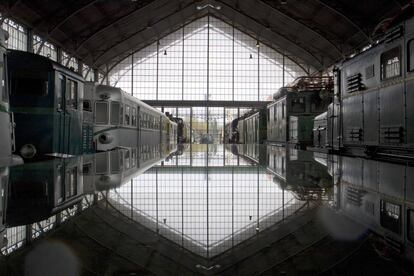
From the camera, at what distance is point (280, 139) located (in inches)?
965

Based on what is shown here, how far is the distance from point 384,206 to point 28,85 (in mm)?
9439

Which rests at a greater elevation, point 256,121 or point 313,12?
point 313,12

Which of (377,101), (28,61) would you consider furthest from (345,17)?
(28,61)

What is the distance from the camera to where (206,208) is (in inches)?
134

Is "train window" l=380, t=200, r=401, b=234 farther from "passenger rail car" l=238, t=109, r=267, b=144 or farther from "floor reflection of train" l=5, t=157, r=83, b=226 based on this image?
"passenger rail car" l=238, t=109, r=267, b=144

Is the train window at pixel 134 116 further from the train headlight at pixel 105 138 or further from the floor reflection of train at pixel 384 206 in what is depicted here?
the floor reflection of train at pixel 384 206

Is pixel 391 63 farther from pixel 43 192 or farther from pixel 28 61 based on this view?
pixel 28 61

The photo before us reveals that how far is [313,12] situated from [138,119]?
19.7 meters

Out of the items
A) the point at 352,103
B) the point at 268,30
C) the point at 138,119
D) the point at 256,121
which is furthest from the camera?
the point at 268,30

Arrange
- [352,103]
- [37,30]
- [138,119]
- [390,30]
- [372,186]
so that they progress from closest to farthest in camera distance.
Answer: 1. [372,186]
2. [390,30]
3. [352,103]
4. [138,119]
5. [37,30]

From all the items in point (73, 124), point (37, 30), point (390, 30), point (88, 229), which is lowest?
point (88, 229)

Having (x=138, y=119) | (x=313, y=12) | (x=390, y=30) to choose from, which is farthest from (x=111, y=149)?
(x=313, y=12)

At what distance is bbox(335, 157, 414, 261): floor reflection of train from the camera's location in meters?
2.30

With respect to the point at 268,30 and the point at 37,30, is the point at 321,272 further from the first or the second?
the point at 268,30
